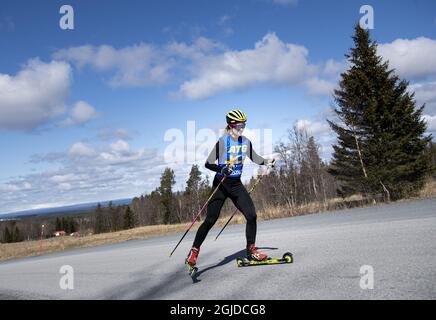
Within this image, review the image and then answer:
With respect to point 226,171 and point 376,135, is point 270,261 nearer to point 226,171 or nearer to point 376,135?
point 226,171

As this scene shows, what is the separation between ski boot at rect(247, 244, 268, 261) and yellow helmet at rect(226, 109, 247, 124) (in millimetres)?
1982

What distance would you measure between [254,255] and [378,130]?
58.2 ft

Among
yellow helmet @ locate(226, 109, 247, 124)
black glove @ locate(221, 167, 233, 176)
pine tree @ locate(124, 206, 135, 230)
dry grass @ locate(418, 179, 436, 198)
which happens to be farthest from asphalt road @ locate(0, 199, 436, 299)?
pine tree @ locate(124, 206, 135, 230)

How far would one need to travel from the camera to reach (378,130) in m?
20.2

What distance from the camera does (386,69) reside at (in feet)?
66.7

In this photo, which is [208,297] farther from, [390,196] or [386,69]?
[386,69]

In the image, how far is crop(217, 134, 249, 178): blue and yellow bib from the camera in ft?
17.6

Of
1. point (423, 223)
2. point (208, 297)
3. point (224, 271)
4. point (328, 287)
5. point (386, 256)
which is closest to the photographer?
point (328, 287)

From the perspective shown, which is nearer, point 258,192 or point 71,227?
point 258,192

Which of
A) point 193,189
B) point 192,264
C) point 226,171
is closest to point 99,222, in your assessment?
point 193,189
